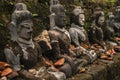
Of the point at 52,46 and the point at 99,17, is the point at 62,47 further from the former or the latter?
the point at 99,17

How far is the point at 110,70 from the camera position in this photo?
662 cm

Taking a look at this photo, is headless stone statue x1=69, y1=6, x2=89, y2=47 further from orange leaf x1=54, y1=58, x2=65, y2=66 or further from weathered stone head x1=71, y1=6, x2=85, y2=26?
orange leaf x1=54, y1=58, x2=65, y2=66

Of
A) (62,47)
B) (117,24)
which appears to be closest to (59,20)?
(62,47)

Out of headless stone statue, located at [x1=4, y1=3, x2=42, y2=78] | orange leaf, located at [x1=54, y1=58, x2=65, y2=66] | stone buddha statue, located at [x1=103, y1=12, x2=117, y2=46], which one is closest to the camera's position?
headless stone statue, located at [x1=4, y1=3, x2=42, y2=78]

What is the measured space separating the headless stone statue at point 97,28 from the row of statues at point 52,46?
0.05 meters

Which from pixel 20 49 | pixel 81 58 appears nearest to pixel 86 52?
pixel 81 58

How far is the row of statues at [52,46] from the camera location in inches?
189

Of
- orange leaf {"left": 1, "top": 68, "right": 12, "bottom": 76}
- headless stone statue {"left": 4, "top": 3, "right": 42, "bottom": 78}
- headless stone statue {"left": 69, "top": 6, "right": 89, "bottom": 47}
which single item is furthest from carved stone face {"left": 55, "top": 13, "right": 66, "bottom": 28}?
orange leaf {"left": 1, "top": 68, "right": 12, "bottom": 76}

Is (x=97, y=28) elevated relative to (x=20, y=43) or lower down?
lower down

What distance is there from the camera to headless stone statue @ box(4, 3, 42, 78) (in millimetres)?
4712

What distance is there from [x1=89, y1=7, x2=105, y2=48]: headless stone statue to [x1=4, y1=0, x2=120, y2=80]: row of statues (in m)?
0.05

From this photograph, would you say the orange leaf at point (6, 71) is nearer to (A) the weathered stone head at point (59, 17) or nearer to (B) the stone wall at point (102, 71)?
(B) the stone wall at point (102, 71)

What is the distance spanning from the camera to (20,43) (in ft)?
16.1

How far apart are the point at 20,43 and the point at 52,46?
89 centimetres
